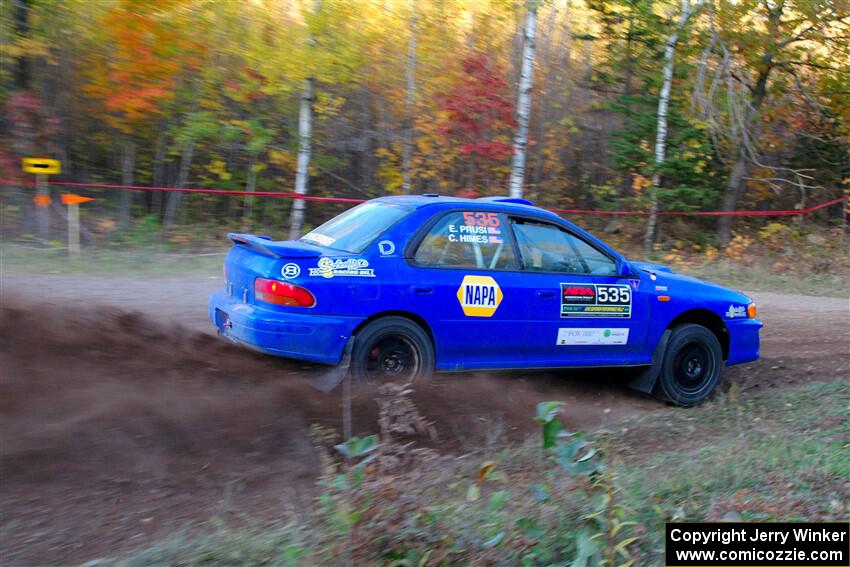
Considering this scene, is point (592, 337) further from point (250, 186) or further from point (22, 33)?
point (22, 33)

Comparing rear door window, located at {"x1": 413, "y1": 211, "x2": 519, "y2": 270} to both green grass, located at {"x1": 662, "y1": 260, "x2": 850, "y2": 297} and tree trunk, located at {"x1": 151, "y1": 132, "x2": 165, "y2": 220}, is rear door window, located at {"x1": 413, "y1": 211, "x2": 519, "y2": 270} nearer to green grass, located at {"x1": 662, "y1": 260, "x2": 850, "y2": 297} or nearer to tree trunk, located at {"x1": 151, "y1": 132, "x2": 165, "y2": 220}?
green grass, located at {"x1": 662, "y1": 260, "x2": 850, "y2": 297}

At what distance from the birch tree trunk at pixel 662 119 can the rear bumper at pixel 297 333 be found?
1317 cm

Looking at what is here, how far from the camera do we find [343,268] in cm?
574

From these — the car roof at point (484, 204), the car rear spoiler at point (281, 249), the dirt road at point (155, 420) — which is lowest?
the dirt road at point (155, 420)

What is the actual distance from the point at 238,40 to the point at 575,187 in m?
9.05

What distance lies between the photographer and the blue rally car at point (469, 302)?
223 inches

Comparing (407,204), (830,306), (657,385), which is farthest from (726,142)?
(407,204)

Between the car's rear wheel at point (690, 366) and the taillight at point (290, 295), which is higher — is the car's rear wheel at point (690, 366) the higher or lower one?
the lower one

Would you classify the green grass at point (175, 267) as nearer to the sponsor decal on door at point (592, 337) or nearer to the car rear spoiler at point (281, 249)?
the car rear spoiler at point (281, 249)

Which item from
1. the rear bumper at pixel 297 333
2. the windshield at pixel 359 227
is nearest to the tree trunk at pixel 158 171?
the windshield at pixel 359 227

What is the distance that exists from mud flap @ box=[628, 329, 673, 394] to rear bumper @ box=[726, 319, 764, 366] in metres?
0.70

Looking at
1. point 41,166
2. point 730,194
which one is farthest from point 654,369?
point 730,194

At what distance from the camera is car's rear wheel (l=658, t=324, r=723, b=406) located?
700 cm

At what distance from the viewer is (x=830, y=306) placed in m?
12.1
